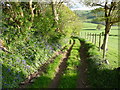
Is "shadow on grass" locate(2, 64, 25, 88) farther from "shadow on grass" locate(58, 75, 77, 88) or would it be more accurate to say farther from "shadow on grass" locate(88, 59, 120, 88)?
"shadow on grass" locate(88, 59, 120, 88)

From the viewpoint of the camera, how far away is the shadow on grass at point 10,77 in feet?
25.4

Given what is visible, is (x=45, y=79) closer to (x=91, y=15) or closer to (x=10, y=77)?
(x=10, y=77)

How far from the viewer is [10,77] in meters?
8.18

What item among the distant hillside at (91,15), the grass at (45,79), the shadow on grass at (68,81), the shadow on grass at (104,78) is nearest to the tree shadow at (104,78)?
the shadow on grass at (104,78)

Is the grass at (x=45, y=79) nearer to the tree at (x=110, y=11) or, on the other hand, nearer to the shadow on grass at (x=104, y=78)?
the shadow on grass at (x=104, y=78)

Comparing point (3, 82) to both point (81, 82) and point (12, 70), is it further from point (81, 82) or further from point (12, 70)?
point (81, 82)

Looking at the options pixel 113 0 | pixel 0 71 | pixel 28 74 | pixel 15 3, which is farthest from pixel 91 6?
pixel 0 71

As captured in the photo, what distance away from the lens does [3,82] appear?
25.1 ft

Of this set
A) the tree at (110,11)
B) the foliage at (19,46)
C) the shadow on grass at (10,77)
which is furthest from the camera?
the tree at (110,11)

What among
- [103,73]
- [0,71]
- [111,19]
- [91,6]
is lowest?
[103,73]

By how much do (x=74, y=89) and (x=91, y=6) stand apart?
1143 cm

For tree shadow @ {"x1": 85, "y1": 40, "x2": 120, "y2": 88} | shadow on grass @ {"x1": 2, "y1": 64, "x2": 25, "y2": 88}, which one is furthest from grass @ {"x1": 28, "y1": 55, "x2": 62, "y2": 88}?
tree shadow @ {"x1": 85, "y1": 40, "x2": 120, "y2": 88}

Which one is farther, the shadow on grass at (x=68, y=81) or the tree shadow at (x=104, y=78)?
the shadow on grass at (x=68, y=81)

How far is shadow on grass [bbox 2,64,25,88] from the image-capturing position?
305 inches
